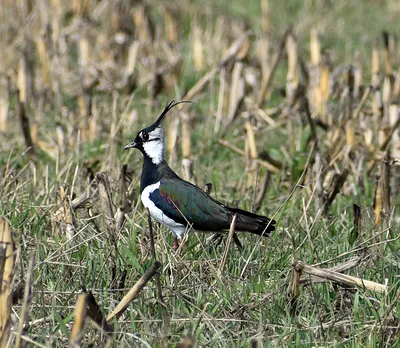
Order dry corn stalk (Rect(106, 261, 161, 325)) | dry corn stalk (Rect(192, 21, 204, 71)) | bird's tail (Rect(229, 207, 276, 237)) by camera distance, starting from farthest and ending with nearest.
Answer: dry corn stalk (Rect(192, 21, 204, 71)) → bird's tail (Rect(229, 207, 276, 237)) → dry corn stalk (Rect(106, 261, 161, 325))

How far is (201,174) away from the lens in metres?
6.14

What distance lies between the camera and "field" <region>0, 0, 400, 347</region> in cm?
346

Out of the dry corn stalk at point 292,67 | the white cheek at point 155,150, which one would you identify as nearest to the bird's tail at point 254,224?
the white cheek at point 155,150

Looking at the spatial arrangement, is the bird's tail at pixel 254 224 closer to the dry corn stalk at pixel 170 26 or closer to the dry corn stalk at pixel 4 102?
the dry corn stalk at pixel 4 102

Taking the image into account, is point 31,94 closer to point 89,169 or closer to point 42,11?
point 42,11

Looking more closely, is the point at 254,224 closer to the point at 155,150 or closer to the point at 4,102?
the point at 155,150

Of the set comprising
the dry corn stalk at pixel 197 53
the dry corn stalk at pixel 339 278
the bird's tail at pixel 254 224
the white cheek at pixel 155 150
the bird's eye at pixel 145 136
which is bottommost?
the dry corn stalk at pixel 197 53

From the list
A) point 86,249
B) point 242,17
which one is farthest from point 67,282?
point 242,17

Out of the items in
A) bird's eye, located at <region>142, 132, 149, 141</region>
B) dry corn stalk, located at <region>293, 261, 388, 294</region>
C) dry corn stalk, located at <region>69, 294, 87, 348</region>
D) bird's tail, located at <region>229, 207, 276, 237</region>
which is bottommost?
bird's tail, located at <region>229, 207, 276, 237</region>

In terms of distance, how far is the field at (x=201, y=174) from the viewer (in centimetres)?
346

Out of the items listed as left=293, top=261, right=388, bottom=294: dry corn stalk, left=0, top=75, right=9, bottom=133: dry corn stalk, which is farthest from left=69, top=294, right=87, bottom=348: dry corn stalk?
left=0, top=75, right=9, bottom=133: dry corn stalk

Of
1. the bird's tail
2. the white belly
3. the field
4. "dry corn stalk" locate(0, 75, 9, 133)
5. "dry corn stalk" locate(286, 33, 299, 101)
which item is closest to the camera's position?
the field

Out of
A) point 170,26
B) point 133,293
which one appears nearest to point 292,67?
point 170,26

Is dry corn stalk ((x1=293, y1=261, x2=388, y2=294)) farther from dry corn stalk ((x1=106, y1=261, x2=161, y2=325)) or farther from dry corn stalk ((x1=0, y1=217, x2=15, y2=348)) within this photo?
dry corn stalk ((x1=0, y1=217, x2=15, y2=348))
